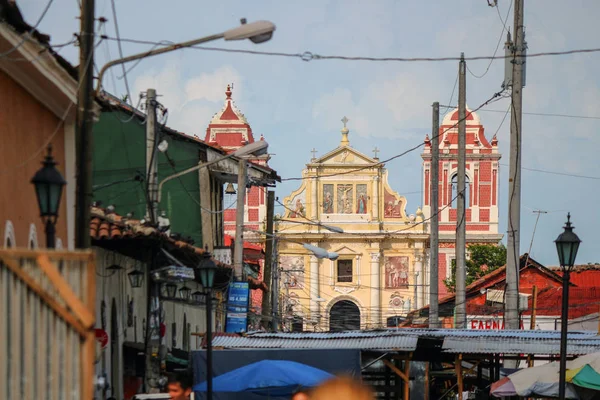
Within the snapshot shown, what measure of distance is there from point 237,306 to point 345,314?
51.4 metres

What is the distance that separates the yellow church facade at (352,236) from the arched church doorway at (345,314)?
63 mm

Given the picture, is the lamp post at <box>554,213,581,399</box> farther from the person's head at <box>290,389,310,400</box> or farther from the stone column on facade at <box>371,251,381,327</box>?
the stone column on facade at <box>371,251,381,327</box>

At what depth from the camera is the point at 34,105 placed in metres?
15.4

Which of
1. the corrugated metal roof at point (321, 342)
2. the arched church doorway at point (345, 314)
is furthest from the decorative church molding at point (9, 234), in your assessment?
the arched church doorway at point (345, 314)

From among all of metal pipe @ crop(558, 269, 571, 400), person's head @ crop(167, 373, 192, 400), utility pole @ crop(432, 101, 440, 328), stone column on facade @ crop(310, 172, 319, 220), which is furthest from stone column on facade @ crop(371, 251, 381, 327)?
metal pipe @ crop(558, 269, 571, 400)

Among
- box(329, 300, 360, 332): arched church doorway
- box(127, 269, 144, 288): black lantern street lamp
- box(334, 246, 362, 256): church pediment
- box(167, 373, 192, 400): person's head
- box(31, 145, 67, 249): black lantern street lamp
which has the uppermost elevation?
box(31, 145, 67, 249): black lantern street lamp

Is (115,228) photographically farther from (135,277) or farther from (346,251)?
(346,251)

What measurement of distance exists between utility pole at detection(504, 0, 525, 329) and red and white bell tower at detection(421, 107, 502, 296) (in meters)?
53.3

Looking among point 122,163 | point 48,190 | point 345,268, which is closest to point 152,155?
point 122,163

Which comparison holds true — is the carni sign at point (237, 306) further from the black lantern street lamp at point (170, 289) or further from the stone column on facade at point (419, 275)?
the stone column on facade at point (419, 275)

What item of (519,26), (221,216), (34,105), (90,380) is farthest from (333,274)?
(90,380)

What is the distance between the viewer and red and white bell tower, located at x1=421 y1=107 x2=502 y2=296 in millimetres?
80062

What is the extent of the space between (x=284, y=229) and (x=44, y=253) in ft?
241

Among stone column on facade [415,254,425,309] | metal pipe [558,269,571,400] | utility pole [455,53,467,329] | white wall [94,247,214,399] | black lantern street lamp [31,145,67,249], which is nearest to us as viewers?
black lantern street lamp [31,145,67,249]
